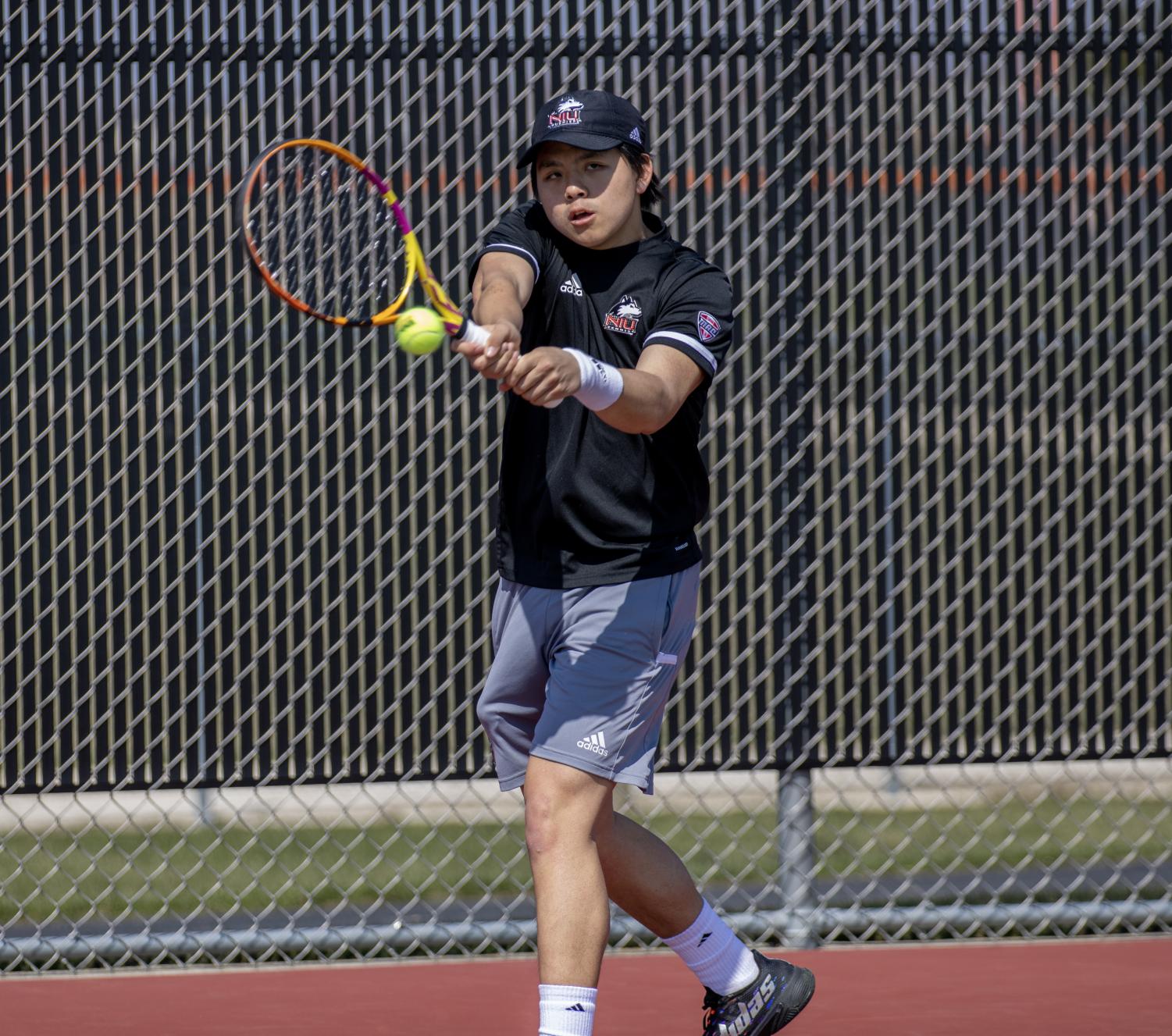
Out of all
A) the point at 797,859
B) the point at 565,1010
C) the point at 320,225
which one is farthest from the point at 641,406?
the point at 797,859

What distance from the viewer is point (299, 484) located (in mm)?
4664

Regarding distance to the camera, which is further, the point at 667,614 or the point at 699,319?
the point at 667,614

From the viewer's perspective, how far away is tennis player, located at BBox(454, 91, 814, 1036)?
326 cm

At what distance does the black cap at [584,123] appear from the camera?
10.8 ft

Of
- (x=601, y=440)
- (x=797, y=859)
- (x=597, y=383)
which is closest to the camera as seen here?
(x=597, y=383)

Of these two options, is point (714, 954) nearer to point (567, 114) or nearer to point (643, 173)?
point (643, 173)

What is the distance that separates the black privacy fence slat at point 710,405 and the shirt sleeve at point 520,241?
1.19 meters

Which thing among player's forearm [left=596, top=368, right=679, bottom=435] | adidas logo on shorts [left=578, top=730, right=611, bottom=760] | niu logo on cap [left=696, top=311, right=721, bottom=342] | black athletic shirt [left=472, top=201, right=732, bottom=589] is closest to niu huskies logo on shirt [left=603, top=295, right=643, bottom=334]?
black athletic shirt [left=472, top=201, right=732, bottom=589]

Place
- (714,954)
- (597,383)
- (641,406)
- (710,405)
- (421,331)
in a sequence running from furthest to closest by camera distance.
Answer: (710,405) < (714,954) < (641,406) < (597,383) < (421,331)

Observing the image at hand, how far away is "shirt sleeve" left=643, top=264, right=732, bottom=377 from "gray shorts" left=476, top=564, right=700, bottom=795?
463 millimetres

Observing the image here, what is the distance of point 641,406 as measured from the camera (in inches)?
121

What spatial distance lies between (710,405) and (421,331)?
2092 mm

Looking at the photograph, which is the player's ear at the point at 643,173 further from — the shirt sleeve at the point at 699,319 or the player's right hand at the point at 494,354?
the player's right hand at the point at 494,354

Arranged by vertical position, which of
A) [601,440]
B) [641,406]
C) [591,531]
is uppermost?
[641,406]
